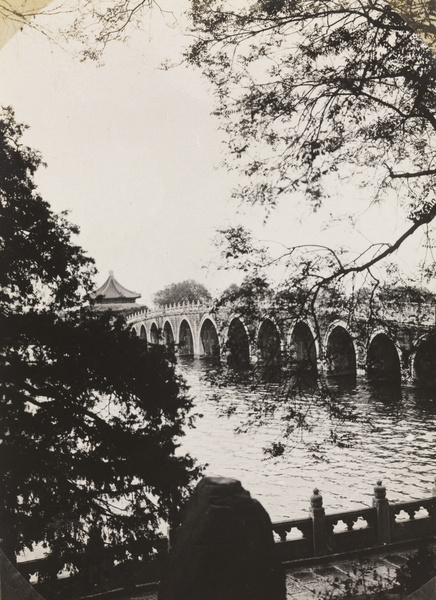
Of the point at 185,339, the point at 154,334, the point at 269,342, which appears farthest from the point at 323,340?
the point at 154,334

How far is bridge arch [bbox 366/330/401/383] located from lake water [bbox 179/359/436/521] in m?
0.06

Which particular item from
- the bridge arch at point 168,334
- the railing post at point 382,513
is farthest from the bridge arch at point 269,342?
the railing post at point 382,513

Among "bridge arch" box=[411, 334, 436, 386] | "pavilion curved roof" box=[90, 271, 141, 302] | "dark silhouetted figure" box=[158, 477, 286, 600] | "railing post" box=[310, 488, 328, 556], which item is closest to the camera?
"dark silhouetted figure" box=[158, 477, 286, 600]

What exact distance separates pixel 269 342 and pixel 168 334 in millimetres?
419

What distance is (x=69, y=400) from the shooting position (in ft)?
7.83

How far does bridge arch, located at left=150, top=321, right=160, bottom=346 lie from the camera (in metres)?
2.29

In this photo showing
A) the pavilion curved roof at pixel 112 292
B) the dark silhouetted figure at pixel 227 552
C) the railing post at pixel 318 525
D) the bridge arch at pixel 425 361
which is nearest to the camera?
the dark silhouetted figure at pixel 227 552

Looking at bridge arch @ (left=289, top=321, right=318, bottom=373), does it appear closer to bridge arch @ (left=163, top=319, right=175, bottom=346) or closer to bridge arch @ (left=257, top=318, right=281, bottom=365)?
bridge arch @ (left=257, top=318, right=281, bottom=365)

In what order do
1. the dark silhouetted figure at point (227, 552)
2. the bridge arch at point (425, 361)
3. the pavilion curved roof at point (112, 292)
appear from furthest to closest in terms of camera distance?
1. the bridge arch at point (425, 361)
2. the pavilion curved roof at point (112, 292)
3. the dark silhouetted figure at point (227, 552)

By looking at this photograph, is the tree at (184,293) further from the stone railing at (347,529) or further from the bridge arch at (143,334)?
the stone railing at (347,529)

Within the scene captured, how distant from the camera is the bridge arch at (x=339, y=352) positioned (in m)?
2.28

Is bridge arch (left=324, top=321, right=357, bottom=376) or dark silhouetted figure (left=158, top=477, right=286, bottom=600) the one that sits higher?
bridge arch (left=324, top=321, right=357, bottom=376)

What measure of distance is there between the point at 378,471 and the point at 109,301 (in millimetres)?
1300

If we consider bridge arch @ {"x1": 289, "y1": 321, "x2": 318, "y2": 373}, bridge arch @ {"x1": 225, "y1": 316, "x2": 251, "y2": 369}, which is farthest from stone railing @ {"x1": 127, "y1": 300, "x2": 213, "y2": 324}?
bridge arch @ {"x1": 289, "y1": 321, "x2": 318, "y2": 373}
